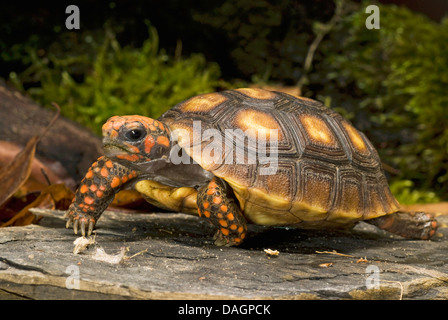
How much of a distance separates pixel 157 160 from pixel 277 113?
2.83ft

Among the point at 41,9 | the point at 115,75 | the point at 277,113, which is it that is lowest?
the point at 277,113

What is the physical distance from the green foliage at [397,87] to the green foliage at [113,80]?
1986 mm

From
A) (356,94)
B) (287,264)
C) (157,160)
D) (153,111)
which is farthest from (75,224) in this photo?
(356,94)

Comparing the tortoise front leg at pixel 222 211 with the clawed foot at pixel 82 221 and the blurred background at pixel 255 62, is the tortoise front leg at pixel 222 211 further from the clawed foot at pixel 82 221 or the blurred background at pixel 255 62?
the blurred background at pixel 255 62

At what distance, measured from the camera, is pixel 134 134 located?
2895mm

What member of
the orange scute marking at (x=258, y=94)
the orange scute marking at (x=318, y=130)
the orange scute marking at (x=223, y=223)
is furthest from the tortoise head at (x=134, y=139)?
the orange scute marking at (x=318, y=130)

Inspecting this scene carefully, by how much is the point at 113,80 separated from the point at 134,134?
4387 millimetres

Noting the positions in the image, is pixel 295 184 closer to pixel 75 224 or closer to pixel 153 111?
pixel 75 224

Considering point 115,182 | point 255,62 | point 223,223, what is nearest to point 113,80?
point 255,62

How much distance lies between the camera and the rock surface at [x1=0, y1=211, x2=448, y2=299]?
206 centimetres

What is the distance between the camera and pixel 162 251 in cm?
267

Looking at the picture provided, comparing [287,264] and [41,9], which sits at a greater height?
[41,9]

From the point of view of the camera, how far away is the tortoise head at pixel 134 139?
9.39 ft

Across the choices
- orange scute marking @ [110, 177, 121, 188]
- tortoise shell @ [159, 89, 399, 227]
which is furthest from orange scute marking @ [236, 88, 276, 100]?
orange scute marking @ [110, 177, 121, 188]
